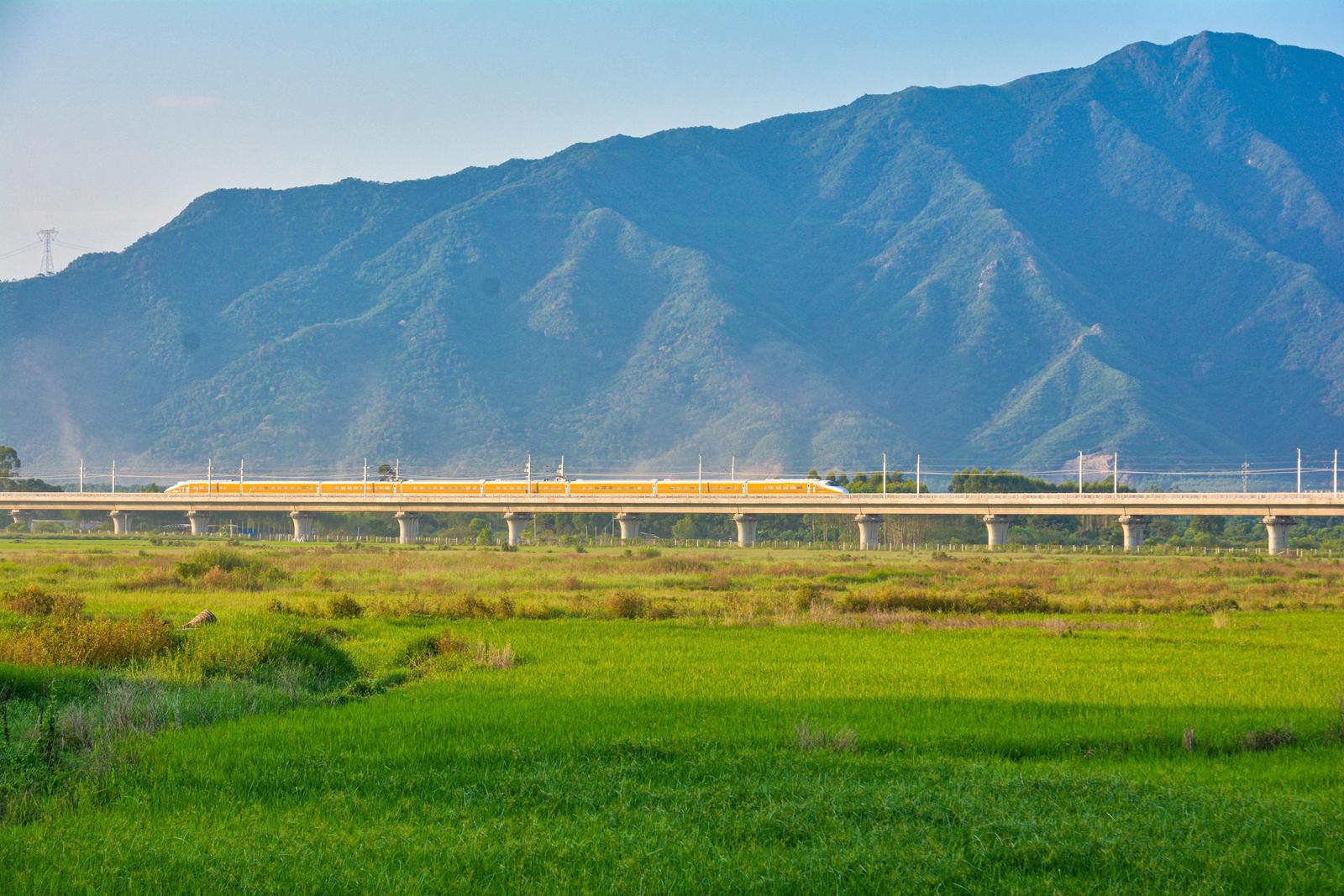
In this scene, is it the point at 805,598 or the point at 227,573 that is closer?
the point at 805,598

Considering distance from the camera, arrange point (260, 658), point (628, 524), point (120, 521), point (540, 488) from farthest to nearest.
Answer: point (120, 521) → point (540, 488) → point (628, 524) → point (260, 658)

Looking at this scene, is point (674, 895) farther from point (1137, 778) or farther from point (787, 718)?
point (787, 718)

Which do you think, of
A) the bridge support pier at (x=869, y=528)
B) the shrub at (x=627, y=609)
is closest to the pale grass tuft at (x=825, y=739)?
the shrub at (x=627, y=609)

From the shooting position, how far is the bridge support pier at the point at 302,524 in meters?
124

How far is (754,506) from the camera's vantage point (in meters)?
110

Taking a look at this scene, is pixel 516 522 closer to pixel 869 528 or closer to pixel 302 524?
pixel 302 524

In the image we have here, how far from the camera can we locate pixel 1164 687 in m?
21.7

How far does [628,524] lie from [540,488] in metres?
9.92

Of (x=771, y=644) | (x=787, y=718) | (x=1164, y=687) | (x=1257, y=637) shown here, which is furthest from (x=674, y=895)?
(x=1257, y=637)

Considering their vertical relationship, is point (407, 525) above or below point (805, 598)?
below

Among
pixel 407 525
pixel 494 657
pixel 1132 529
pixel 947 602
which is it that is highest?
pixel 494 657

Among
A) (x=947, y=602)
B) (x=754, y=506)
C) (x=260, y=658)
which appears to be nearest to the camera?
(x=260, y=658)

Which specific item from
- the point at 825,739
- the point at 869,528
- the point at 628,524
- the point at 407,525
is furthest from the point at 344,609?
the point at 407,525

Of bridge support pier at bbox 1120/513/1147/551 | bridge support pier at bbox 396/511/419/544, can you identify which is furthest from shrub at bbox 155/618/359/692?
bridge support pier at bbox 396/511/419/544
